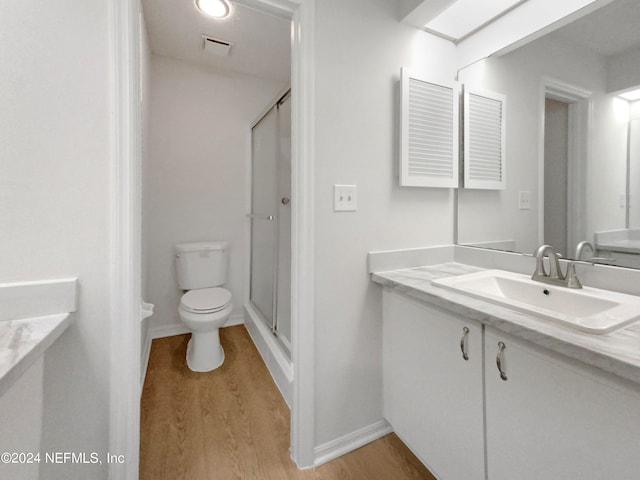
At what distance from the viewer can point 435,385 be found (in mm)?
1100

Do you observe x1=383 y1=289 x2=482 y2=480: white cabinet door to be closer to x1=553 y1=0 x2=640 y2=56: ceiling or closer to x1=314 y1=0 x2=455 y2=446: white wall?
x1=314 y1=0 x2=455 y2=446: white wall

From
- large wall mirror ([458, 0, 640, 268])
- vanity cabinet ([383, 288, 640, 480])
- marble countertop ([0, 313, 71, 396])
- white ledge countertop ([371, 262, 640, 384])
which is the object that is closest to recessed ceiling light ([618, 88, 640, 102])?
large wall mirror ([458, 0, 640, 268])

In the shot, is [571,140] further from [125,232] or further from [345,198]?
[125,232]

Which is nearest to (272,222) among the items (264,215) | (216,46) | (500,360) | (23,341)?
(264,215)

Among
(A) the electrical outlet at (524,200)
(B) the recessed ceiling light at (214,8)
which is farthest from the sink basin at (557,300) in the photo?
(B) the recessed ceiling light at (214,8)

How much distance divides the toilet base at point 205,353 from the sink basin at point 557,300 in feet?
5.26

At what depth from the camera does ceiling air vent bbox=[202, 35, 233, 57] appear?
84.0 inches

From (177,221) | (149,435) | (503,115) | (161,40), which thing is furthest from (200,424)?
(161,40)

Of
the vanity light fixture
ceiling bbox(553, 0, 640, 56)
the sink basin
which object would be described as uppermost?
the vanity light fixture

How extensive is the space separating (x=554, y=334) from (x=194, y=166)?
265cm

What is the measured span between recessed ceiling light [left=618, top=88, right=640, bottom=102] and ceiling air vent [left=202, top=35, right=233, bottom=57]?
2.35 m

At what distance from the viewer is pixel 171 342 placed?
94.1 inches

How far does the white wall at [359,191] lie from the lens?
1.25 metres

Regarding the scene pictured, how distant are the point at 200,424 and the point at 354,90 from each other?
1833 mm
